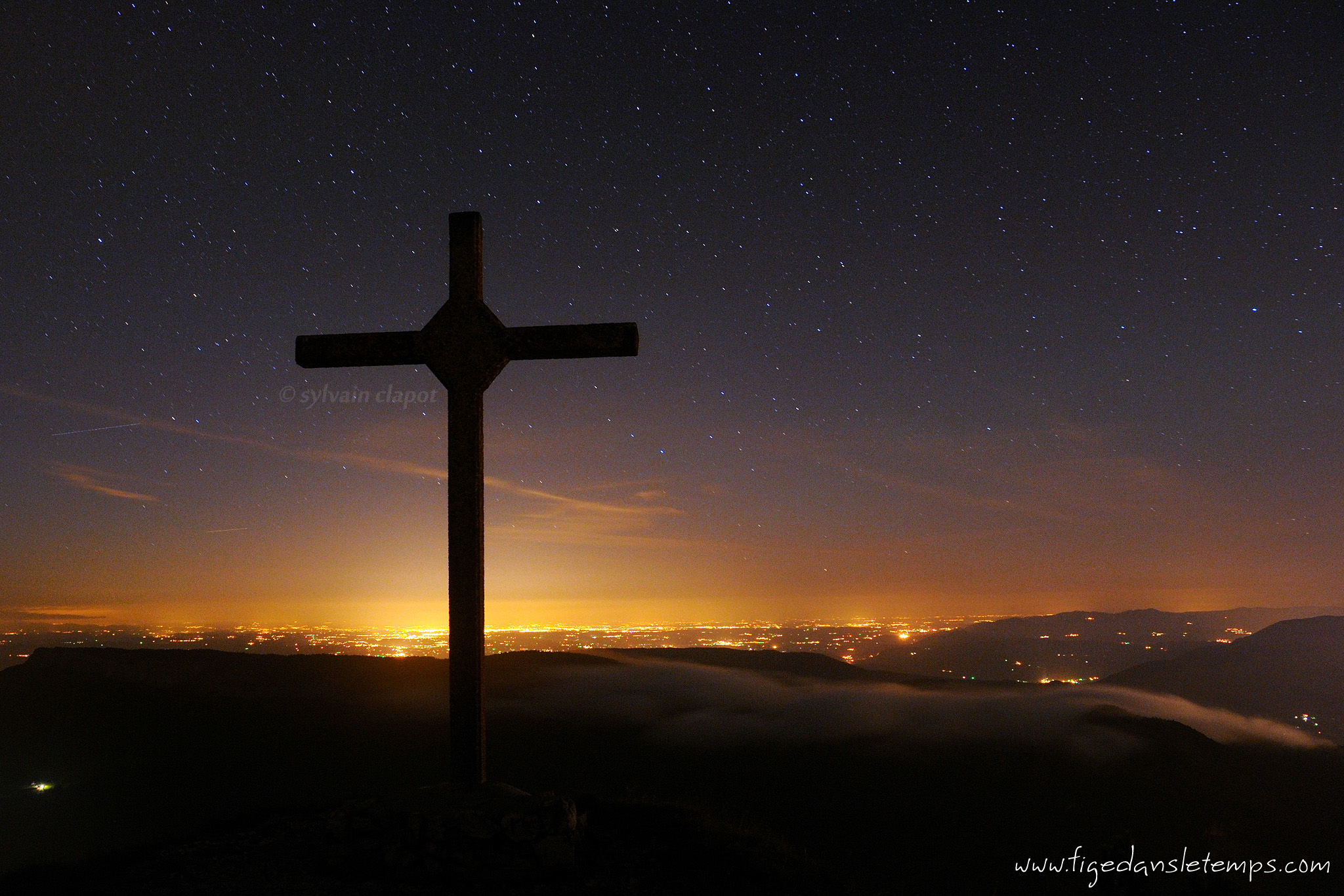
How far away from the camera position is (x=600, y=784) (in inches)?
1561

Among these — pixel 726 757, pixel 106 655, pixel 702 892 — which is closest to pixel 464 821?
pixel 702 892

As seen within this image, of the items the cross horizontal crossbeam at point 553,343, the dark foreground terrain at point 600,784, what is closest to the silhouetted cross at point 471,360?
the cross horizontal crossbeam at point 553,343

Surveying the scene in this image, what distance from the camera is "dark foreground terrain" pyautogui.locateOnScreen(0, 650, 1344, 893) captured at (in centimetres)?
862

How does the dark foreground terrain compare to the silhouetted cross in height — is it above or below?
below

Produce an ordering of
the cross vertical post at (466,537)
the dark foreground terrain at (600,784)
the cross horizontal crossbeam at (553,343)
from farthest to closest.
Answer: the cross horizontal crossbeam at (553,343) → the cross vertical post at (466,537) → the dark foreground terrain at (600,784)

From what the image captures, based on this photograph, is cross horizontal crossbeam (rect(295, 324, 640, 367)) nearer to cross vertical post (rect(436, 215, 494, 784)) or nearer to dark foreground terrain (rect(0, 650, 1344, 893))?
cross vertical post (rect(436, 215, 494, 784))

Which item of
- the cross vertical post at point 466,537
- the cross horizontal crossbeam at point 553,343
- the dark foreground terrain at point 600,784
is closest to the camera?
the dark foreground terrain at point 600,784

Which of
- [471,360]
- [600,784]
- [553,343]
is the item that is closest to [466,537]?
[471,360]

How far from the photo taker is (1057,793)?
70.8 meters

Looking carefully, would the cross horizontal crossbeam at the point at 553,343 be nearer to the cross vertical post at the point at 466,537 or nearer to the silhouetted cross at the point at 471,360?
the silhouetted cross at the point at 471,360

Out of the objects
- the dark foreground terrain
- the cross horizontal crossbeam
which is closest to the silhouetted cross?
the cross horizontal crossbeam

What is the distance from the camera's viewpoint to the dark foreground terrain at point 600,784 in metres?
8.62

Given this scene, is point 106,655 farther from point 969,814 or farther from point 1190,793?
point 1190,793

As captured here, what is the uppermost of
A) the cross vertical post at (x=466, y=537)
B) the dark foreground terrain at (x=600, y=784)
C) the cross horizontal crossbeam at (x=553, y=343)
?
the cross horizontal crossbeam at (x=553, y=343)
